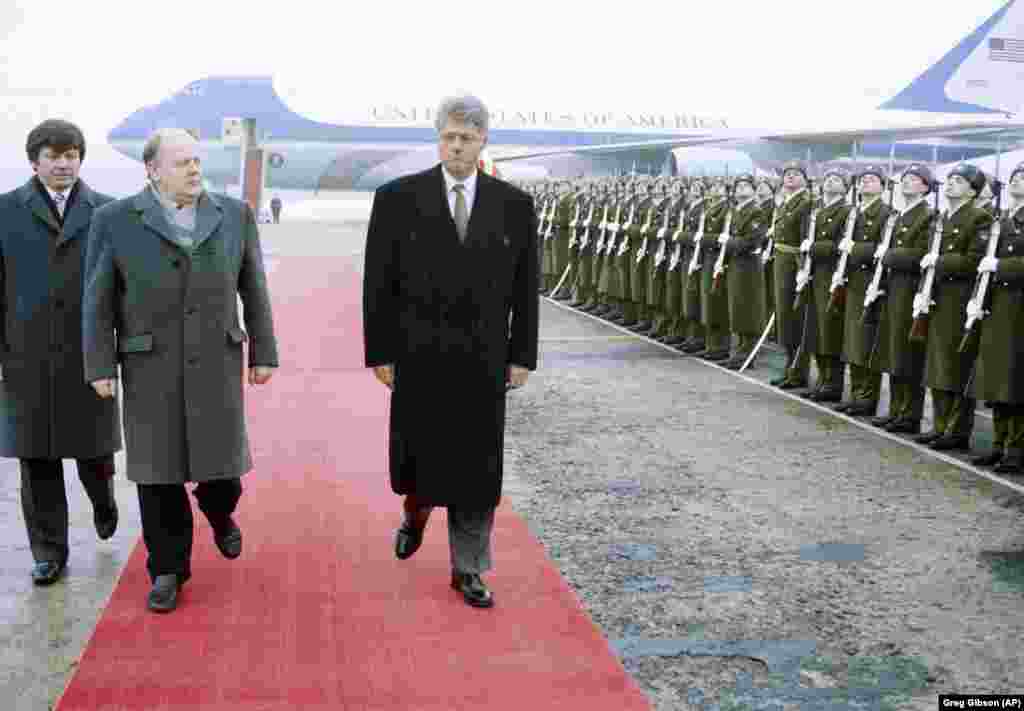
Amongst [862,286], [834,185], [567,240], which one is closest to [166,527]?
[862,286]

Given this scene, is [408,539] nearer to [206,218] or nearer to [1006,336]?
[206,218]

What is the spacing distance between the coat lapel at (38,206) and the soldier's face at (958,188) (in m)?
4.99

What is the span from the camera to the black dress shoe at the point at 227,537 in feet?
16.0

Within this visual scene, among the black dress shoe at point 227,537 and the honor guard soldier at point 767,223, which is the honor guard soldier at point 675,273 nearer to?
the honor guard soldier at point 767,223

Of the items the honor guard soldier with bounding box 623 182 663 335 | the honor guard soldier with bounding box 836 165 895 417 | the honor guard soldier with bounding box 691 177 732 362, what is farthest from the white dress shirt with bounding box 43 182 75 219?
the honor guard soldier with bounding box 623 182 663 335

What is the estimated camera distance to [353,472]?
6.82m

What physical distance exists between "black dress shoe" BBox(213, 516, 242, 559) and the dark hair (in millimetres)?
1454

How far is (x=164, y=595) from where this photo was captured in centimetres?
454

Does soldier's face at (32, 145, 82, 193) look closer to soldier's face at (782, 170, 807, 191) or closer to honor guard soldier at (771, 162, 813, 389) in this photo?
honor guard soldier at (771, 162, 813, 389)

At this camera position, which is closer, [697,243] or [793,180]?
[793,180]

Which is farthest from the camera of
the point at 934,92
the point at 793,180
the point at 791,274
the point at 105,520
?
the point at 934,92

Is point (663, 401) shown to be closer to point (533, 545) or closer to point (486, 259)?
point (533, 545)

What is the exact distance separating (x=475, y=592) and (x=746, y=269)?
→ 6.76 m

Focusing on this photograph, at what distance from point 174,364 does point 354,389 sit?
5.17 meters
